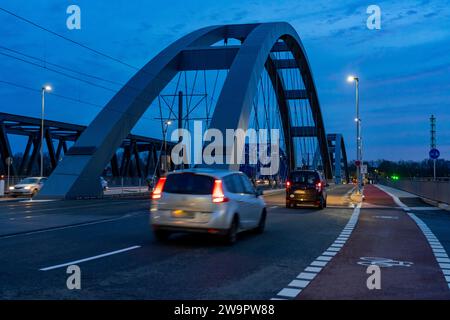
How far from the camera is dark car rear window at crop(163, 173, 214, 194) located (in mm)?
11812

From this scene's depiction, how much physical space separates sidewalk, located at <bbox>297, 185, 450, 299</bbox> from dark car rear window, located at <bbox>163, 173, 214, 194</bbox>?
3218 mm

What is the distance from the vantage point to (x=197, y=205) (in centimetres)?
1157

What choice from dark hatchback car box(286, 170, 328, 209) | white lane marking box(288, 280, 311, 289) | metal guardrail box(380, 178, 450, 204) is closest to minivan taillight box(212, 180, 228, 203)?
white lane marking box(288, 280, 311, 289)

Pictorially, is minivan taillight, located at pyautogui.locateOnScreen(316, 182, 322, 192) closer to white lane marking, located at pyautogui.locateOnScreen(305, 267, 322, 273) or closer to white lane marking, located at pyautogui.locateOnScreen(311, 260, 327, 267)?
white lane marking, located at pyautogui.locateOnScreen(311, 260, 327, 267)

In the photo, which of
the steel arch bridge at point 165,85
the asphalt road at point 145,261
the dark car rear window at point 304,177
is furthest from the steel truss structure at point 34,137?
the asphalt road at point 145,261

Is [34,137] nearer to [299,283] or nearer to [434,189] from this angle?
[434,189]

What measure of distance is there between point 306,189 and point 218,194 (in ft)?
48.5

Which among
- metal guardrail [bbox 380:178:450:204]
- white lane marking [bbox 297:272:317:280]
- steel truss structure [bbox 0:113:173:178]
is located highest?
steel truss structure [bbox 0:113:173:178]

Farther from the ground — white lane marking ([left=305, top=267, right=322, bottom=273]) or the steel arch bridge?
the steel arch bridge

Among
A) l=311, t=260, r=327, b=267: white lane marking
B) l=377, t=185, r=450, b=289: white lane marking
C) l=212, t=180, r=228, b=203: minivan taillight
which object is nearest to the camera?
l=311, t=260, r=327, b=267: white lane marking

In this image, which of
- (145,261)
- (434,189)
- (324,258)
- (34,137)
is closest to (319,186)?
(434,189)

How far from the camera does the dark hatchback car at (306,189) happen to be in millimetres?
25734

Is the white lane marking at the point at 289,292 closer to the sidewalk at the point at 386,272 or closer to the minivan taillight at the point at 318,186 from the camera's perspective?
the sidewalk at the point at 386,272
